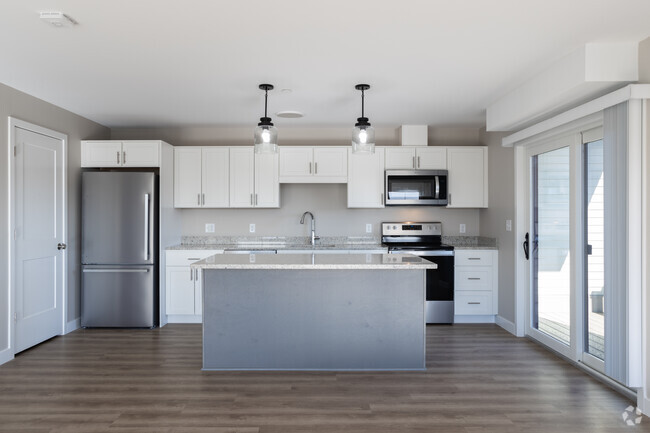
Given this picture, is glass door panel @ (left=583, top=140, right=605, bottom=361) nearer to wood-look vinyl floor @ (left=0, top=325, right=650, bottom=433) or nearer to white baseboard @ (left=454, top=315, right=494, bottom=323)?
wood-look vinyl floor @ (left=0, top=325, right=650, bottom=433)

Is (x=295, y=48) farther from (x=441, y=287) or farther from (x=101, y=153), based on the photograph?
(x=441, y=287)

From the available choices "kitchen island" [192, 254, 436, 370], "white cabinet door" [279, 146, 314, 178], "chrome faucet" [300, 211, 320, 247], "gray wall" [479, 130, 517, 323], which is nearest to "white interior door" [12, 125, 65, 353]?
"kitchen island" [192, 254, 436, 370]

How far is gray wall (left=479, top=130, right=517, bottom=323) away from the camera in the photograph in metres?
4.59

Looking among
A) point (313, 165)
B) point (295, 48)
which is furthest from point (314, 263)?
point (313, 165)

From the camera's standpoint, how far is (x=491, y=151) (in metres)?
5.12

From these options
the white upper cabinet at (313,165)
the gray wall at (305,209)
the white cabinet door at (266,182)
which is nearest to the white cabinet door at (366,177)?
the white upper cabinet at (313,165)

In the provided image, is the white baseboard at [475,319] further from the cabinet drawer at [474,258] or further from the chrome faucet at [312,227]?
the chrome faucet at [312,227]

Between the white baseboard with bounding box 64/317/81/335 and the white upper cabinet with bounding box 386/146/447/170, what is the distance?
3.91 m

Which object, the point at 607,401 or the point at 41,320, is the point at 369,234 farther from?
the point at 41,320

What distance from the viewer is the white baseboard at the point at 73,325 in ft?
15.0

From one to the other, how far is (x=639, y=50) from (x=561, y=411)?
7.77ft

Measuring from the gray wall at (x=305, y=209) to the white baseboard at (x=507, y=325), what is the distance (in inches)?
45.8

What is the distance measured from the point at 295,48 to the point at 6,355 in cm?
347

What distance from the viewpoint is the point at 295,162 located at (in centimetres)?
521
